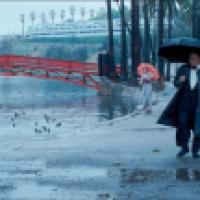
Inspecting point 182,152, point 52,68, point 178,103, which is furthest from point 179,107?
point 52,68

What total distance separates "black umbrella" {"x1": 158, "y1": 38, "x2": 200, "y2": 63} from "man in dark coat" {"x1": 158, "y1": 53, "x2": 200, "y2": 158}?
144mm

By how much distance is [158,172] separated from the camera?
10.3m

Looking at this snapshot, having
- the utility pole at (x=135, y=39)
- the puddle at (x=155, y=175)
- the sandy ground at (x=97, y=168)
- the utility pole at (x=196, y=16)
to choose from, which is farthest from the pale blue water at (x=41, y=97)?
the puddle at (x=155, y=175)

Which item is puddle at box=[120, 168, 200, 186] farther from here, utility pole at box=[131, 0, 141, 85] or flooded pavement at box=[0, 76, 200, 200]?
utility pole at box=[131, 0, 141, 85]

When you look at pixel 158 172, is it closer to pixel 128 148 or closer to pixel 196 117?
pixel 196 117

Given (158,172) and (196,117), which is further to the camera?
(196,117)

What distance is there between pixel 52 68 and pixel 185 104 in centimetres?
3592

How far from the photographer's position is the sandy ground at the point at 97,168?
29.6ft

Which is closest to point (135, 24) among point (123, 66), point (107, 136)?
point (123, 66)

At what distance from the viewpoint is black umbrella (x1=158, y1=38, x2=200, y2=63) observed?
11352mm

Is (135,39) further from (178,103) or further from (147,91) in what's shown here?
(178,103)

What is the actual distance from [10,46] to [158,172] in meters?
115

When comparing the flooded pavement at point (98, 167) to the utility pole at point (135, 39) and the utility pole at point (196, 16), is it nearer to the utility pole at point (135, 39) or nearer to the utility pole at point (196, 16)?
the utility pole at point (196, 16)

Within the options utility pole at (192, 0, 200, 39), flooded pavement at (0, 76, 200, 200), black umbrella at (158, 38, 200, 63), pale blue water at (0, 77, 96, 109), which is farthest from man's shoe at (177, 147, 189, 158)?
pale blue water at (0, 77, 96, 109)
